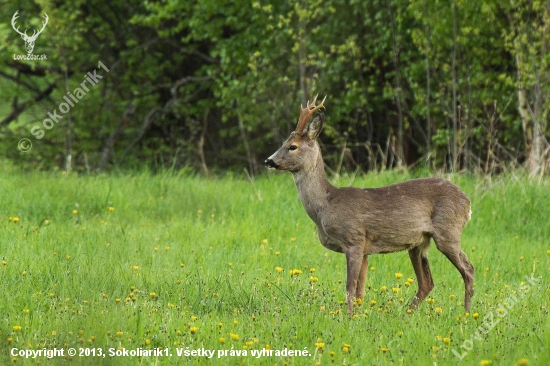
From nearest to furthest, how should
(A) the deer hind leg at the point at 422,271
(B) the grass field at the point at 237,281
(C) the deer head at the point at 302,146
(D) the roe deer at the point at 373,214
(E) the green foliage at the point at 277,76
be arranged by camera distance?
(B) the grass field at the point at 237,281 → (D) the roe deer at the point at 373,214 → (C) the deer head at the point at 302,146 → (A) the deer hind leg at the point at 422,271 → (E) the green foliage at the point at 277,76

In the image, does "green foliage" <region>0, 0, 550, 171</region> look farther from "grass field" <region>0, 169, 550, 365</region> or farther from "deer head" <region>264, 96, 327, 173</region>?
"deer head" <region>264, 96, 327, 173</region>

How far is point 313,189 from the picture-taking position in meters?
6.82

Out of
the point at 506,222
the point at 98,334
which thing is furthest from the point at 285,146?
the point at 506,222

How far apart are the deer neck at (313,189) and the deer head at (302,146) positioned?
0.05 meters

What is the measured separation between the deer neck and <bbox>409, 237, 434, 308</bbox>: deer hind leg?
0.86 meters

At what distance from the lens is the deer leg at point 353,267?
252 inches

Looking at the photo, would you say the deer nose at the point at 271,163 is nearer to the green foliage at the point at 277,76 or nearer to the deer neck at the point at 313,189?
the deer neck at the point at 313,189

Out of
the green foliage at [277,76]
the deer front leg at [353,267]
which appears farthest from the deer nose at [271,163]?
the green foliage at [277,76]

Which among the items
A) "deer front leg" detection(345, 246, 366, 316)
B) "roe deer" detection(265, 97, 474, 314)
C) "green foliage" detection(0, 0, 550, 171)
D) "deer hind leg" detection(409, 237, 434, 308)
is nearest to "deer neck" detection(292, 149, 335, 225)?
"roe deer" detection(265, 97, 474, 314)

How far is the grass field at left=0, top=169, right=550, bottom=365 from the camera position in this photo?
5.32 m

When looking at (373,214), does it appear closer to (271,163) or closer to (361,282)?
(361,282)

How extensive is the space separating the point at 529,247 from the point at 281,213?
284cm

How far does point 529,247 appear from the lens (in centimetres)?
893

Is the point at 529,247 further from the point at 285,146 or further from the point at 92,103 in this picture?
the point at 92,103
